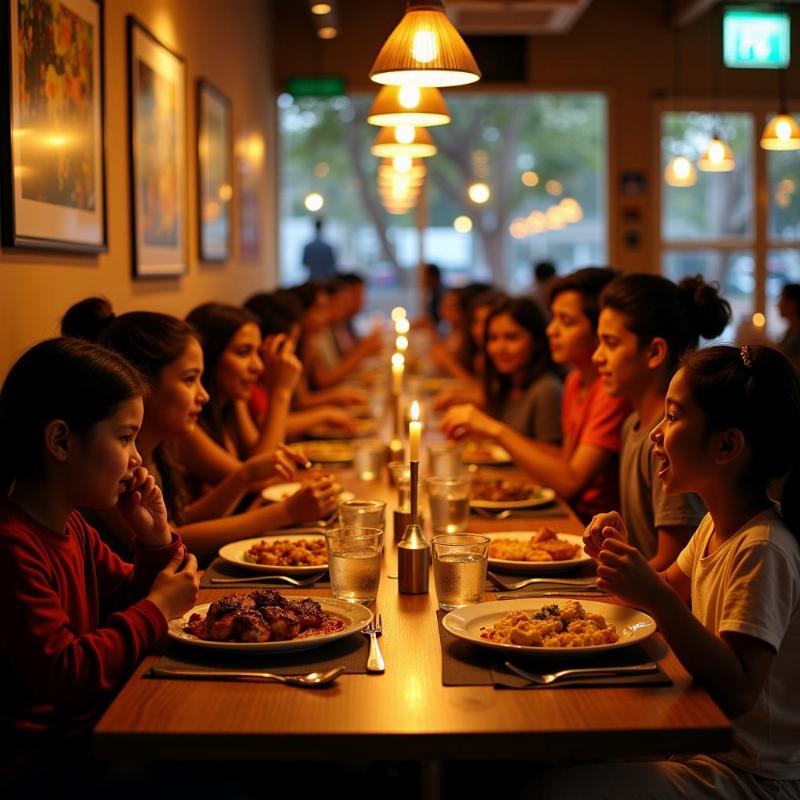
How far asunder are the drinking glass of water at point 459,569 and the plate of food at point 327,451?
1717mm

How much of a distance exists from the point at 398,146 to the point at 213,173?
103 inches

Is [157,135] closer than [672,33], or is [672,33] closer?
[157,135]

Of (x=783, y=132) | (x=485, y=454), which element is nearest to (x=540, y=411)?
(x=485, y=454)

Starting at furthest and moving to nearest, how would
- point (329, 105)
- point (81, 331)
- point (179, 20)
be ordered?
1. point (329, 105)
2. point (179, 20)
3. point (81, 331)

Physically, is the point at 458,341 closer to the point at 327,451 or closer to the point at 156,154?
the point at 156,154

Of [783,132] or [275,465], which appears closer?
[275,465]

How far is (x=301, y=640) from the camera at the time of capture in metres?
1.67

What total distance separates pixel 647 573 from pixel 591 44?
8.87m

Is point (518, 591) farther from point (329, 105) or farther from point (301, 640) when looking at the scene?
point (329, 105)

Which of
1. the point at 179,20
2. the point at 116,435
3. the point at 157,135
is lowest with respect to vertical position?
the point at 116,435

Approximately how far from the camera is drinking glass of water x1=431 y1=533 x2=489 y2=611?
6.31 feet

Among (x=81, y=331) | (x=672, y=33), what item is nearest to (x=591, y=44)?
(x=672, y=33)

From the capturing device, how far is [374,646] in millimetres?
1721

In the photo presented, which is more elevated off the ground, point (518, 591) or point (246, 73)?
point (246, 73)
